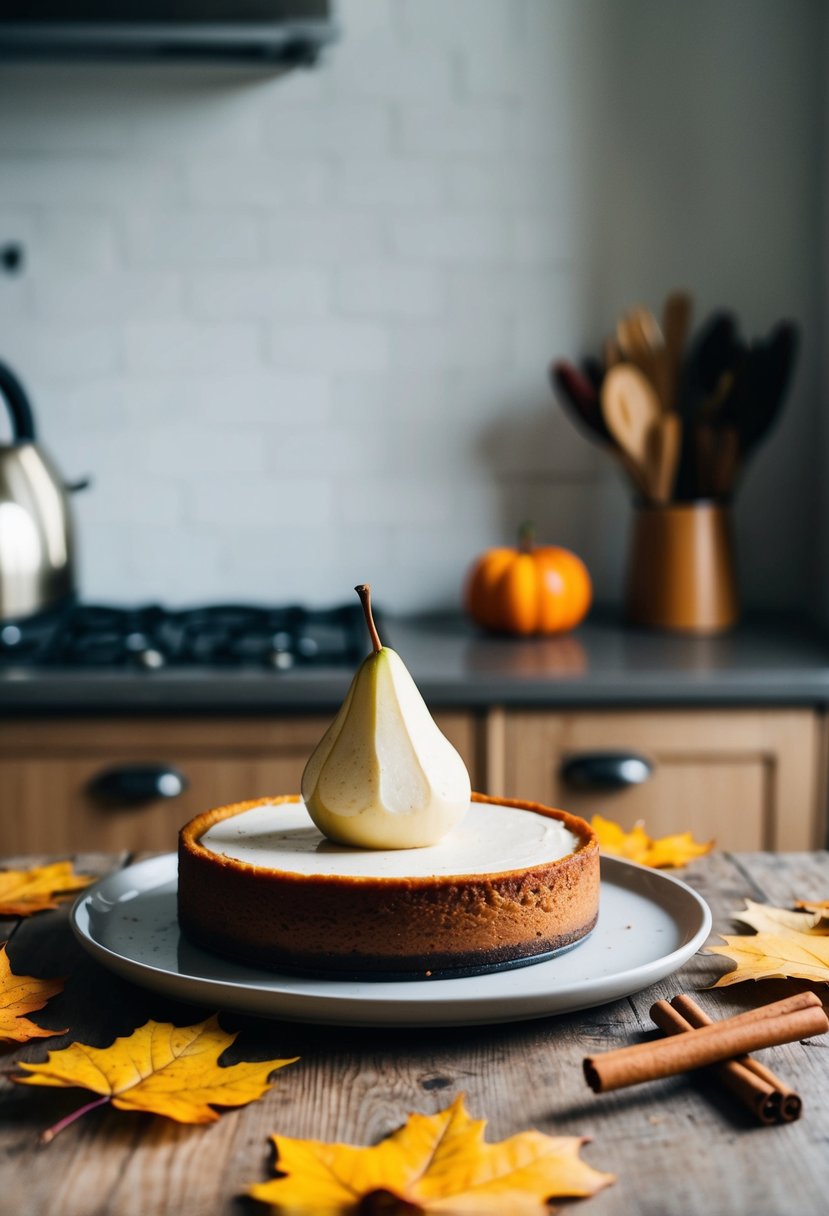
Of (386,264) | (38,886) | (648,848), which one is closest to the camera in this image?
(38,886)

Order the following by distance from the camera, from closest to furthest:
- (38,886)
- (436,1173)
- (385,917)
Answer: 1. (436,1173)
2. (385,917)
3. (38,886)

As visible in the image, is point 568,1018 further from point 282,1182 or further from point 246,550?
point 246,550

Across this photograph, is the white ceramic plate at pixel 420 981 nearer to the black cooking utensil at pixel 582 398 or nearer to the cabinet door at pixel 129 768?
the cabinet door at pixel 129 768

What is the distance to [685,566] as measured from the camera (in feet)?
6.73

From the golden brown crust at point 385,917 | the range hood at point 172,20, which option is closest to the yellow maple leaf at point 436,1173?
the golden brown crust at point 385,917

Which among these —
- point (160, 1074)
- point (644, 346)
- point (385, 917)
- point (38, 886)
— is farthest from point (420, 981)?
point (644, 346)

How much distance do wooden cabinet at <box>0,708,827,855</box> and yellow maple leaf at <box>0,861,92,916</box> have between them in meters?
0.70

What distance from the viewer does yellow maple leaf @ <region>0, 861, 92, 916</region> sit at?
0.96m

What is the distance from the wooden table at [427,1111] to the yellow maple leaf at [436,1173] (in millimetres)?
12

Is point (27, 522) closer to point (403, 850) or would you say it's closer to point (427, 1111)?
point (403, 850)

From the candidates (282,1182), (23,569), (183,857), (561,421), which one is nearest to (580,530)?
(561,421)

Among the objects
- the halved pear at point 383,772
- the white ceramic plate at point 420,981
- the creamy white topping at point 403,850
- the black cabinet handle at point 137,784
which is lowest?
the black cabinet handle at point 137,784

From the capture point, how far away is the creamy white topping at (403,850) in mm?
751

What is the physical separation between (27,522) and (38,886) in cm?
94
